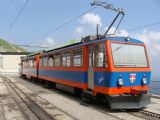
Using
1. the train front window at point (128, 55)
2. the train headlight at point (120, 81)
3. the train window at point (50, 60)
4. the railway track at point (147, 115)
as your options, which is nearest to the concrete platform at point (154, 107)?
the railway track at point (147, 115)

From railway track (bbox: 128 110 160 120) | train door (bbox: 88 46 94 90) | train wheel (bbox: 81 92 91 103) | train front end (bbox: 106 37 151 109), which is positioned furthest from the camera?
train wheel (bbox: 81 92 91 103)

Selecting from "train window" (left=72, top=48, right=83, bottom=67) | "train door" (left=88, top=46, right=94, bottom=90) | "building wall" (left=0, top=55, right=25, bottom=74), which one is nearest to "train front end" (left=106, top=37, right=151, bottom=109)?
"train door" (left=88, top=46, right=94, bottom=90)

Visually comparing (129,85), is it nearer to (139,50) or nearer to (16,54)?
(139,50)

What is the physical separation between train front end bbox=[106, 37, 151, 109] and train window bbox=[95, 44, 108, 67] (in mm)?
332

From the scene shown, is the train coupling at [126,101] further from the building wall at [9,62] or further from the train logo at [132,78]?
the building wall at [9,62]

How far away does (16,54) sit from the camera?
7538 cm

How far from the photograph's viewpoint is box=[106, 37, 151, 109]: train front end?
43.4 ft

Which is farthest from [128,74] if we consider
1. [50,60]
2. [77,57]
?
[50,60]

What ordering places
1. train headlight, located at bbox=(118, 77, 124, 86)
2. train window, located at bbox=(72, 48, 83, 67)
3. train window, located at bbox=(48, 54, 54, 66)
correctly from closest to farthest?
train headlight, located at bbox=(118, 77, 124, 86) → train window, located at bbox=(72, 48, 83, 67) → train window, located at bbox=(48, 54, 54, 66)

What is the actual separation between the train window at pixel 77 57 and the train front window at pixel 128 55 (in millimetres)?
2736

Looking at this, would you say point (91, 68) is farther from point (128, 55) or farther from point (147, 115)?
point (147, 115)

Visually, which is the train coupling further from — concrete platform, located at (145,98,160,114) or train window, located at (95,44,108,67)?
train window, located at (95,44,108,67)

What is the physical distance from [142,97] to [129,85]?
2.26ft

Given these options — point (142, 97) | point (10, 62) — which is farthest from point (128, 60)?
point (10, 62)
